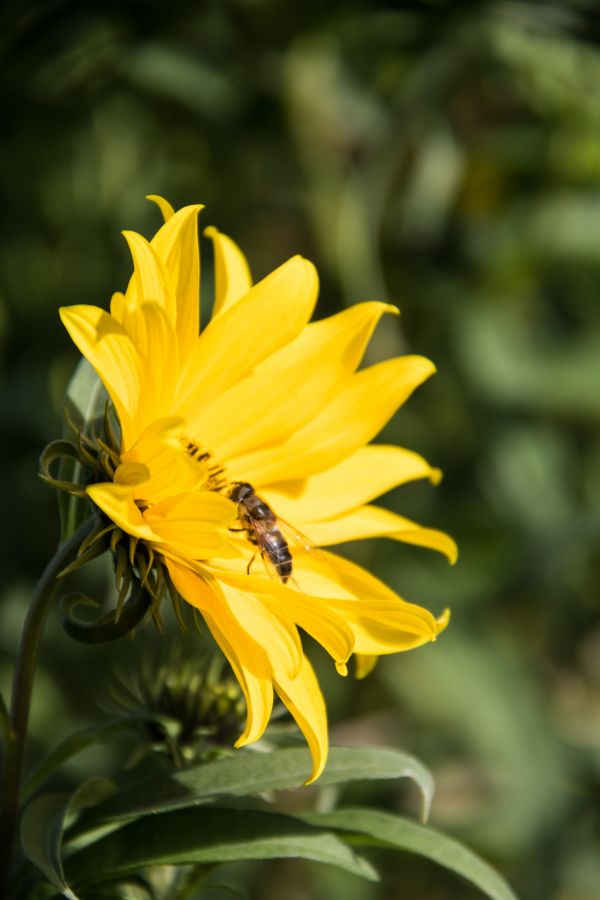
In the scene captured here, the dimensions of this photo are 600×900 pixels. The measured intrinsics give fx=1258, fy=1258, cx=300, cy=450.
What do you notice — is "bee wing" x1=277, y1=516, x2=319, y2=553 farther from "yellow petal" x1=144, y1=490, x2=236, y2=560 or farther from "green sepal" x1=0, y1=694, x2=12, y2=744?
"green sepal" x1=0, y1=694, x2=12, y2=744

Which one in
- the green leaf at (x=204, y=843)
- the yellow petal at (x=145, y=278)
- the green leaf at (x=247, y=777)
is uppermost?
the yellow petal at (x=145, y=278)

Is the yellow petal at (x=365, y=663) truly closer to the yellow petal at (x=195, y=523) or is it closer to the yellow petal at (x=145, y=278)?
the yellow petal at (x=195, y=523)

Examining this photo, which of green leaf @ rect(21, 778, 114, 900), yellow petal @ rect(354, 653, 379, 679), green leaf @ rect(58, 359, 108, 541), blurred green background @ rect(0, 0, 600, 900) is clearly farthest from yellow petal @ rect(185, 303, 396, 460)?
blurred green background @ rect(0, 0, 600, 900)

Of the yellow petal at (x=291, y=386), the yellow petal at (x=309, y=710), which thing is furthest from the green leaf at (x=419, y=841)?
the yellow petal at (x=291, y=386)

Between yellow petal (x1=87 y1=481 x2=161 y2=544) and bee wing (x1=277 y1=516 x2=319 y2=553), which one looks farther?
bee wing (x1=277 y1=516 x2=319 y2=553)

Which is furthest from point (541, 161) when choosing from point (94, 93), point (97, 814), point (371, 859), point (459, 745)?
point (97, 814)

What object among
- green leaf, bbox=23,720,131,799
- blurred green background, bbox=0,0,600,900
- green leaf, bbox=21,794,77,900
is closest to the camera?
green leaf, bbox=21,794,77,900

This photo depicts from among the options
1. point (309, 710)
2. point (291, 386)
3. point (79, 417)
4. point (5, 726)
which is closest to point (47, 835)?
point (5, 726)

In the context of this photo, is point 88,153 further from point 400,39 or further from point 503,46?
point 503,46
